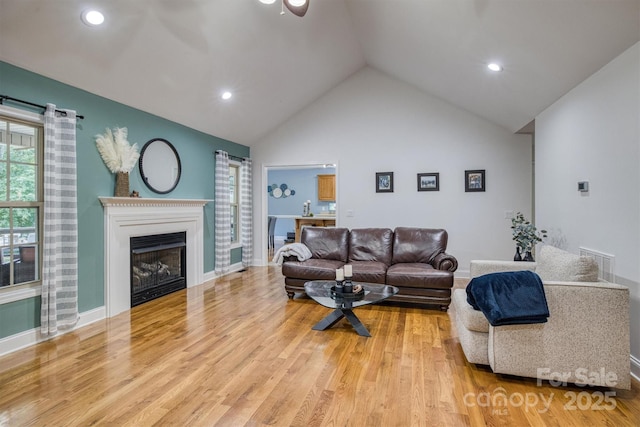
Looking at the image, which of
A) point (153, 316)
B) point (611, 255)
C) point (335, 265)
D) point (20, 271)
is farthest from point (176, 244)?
point (611, 255)

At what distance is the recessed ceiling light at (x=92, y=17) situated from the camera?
275cm

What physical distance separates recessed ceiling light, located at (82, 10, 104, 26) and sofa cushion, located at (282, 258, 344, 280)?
3292 mm

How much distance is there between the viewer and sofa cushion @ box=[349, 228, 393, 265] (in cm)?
483

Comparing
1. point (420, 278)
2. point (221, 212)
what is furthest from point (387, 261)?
point (221, 212)

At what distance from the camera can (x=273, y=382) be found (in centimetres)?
229

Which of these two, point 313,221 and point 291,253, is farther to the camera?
point 313,221

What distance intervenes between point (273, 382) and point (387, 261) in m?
2.88

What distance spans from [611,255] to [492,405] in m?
1.69

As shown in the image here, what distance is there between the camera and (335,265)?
4465 mm

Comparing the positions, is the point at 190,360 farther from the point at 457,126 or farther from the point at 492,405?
the point at 457,126

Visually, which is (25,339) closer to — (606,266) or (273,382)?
(273,382)

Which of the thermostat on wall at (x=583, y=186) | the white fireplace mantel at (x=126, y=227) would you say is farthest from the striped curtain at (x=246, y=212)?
the thermostat on wall at (x=583, y=186)

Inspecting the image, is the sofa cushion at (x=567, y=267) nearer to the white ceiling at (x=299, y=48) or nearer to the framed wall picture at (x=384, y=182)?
the white ceiling at (x=299, y=48)

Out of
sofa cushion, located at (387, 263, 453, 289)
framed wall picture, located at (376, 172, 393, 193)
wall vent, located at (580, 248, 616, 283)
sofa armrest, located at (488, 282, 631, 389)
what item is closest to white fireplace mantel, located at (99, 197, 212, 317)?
sofa cushion, located at (387, 263, 453, 289)
